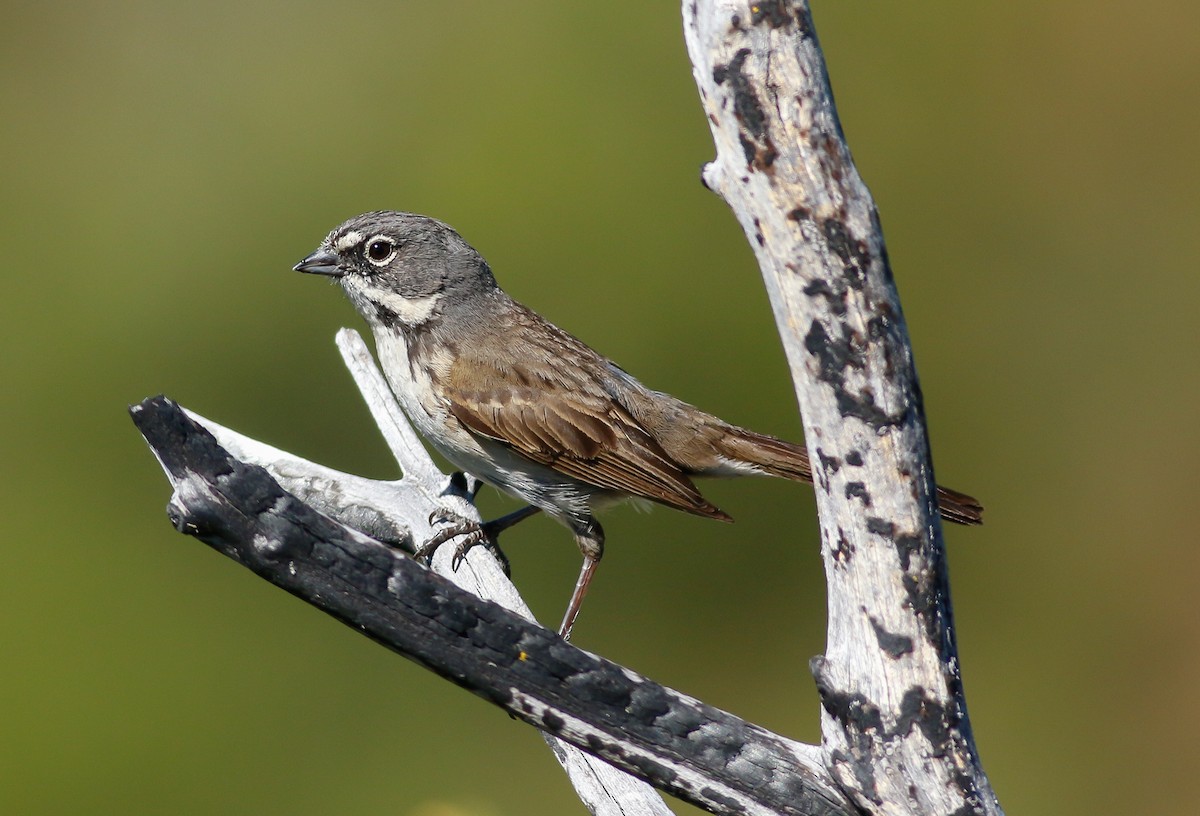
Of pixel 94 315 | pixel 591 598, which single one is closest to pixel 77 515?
pixel 94 315

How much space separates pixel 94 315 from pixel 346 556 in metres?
5.47

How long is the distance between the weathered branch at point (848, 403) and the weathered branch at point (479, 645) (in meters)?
0.16

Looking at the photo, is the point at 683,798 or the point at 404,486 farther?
the point at 404,486

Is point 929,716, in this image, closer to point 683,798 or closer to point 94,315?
point 683,798

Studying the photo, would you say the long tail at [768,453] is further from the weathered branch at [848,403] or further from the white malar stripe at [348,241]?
the weathered branch at [848,403]

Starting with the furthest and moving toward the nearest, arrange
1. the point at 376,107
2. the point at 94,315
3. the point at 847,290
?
the point at 376,107, the point at 94,315, the point at 847,290

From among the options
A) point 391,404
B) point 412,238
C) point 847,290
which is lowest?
point 847,290

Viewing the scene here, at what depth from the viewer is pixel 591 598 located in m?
6.16

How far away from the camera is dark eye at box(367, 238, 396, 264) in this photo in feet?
13.1

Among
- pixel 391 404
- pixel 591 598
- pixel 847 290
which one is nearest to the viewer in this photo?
pixel 847 290

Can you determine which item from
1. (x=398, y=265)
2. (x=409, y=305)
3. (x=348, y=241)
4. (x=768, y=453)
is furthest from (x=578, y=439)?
(x=348, y=241)

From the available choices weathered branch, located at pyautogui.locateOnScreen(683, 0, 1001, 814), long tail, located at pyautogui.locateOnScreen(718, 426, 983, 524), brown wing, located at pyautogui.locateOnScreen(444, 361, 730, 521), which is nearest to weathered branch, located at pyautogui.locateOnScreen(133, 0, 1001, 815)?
weathered branch, located at pyautogui.locateOnScreen(683, 0, 1001, 814)

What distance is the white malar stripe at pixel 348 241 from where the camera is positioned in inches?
157

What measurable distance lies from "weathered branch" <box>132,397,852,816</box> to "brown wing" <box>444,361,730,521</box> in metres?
1.66
